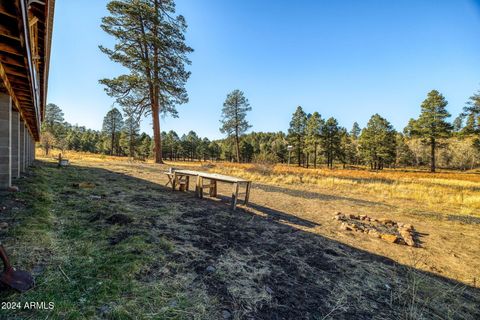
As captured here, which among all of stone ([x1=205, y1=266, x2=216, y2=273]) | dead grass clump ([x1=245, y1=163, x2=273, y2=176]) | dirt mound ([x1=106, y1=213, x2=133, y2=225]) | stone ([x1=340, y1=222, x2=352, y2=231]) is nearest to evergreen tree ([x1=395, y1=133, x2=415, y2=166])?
dead grass clump ([x1=245, y1=163, x2=273, y2=176])

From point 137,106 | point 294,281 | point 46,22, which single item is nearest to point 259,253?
point 294,281

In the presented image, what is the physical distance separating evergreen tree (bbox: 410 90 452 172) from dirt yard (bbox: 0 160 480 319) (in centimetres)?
3744

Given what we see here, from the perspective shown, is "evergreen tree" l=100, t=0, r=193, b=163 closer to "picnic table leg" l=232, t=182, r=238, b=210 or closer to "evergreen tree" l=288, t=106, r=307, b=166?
"picnic table leg" l=232, t=182, r=238, b=210

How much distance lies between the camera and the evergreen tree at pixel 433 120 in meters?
31.1

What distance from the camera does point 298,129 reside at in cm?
4356

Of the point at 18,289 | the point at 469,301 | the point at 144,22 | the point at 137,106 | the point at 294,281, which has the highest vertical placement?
the point at 144,22

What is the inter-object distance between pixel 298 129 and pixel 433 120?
2146 cm

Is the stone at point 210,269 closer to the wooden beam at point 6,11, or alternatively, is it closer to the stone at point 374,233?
the wooden beam at point 6,11

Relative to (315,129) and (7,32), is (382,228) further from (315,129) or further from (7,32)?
(315,129)

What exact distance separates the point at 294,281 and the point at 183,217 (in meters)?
2.74

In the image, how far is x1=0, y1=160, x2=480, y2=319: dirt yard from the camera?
1891 mm

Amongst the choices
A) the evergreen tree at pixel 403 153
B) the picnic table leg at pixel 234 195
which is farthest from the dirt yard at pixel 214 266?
the evergreen tree at pixel 403 153

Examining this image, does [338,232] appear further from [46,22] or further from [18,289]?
[46,22]

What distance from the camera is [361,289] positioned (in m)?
2.56
